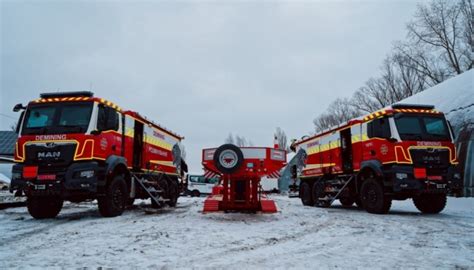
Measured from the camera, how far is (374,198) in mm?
10219

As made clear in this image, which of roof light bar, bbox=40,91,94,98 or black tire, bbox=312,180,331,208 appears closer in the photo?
roof light bar, bbox=40,91,94,98

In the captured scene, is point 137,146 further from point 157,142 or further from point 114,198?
point 114,198

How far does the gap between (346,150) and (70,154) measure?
352 inches

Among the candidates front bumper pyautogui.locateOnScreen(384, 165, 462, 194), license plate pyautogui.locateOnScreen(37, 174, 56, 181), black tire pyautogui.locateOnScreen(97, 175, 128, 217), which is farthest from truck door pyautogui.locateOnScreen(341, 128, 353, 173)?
license plate pyautogui.locateOnScreen(37, 174, 56, 181)

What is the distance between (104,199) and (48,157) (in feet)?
5.33

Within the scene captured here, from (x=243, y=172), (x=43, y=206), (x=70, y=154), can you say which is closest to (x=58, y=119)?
(x=70, y=154)

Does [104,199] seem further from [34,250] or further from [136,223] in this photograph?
[34,250]

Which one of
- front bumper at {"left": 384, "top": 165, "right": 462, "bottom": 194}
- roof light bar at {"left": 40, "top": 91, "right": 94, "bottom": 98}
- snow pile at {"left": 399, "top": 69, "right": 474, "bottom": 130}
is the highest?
snow pile at {"left": 399, "top": 69, "right": 474, "bottom": 130}

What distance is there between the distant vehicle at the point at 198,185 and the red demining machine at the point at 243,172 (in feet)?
74.6

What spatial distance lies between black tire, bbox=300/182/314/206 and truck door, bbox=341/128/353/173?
3001 millimetres

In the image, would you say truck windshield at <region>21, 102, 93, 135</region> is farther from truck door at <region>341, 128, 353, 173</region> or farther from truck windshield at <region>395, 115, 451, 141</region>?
truck door at <region>341, 128, 353, 173</region>

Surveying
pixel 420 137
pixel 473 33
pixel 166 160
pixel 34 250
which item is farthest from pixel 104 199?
pixel 473 33

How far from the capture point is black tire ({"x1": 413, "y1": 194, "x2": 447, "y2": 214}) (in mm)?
10281

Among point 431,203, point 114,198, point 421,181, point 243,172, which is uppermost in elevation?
point 243,172
